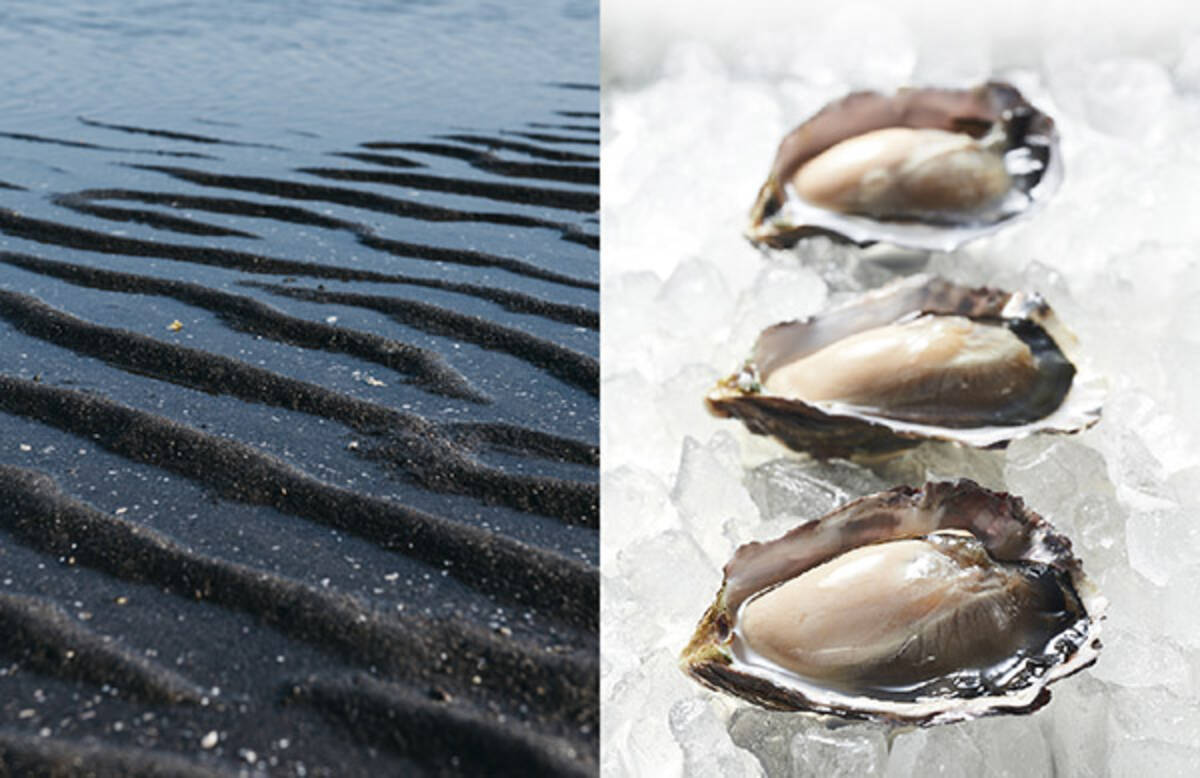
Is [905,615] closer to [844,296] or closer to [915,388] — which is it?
[915,388]

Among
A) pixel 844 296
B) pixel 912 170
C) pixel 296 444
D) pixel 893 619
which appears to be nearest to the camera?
pixel 893 619

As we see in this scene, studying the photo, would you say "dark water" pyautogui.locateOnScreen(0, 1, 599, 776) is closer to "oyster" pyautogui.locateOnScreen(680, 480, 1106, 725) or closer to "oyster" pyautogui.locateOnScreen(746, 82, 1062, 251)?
"oyster" pyautogui.locateOnScreen(680, 480, 1106, 725)

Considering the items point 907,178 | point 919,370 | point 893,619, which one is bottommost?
point 893,619

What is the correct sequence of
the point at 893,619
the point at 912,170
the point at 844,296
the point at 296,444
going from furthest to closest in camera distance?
1. the point at 912,170
2. the point at 844,296
3. the point at 296,444
4. the point at 893,619

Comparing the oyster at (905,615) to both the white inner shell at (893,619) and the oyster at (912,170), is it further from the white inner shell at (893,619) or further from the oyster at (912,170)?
the oyster at (912,170)

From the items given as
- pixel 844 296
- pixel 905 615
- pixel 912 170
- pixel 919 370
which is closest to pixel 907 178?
pixel 912 170

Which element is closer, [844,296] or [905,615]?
[905,615]

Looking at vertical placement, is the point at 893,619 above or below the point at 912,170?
below
